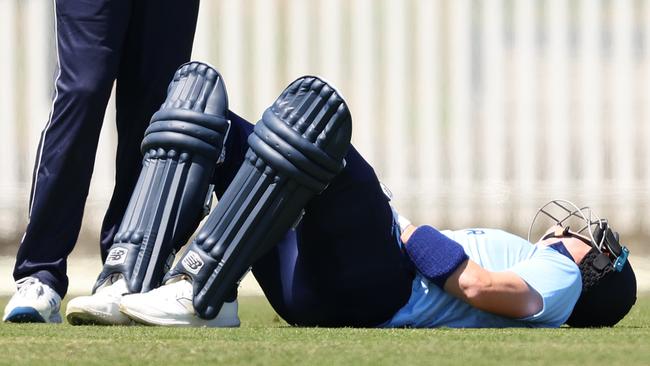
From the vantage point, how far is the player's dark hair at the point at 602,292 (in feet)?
9.37

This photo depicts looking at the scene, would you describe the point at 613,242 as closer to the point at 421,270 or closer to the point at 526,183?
the point at 421,270

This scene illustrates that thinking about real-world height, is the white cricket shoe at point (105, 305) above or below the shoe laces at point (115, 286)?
below

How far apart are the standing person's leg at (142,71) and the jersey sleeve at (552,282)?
3.08 feet

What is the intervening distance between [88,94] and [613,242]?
1139 millimetres

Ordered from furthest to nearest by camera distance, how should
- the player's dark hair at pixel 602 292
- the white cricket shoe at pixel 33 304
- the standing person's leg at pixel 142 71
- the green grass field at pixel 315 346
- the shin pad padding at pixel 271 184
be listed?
the standing person's leg at pixel 142 71
the white cricket shoe at pixel 33 304
the player's dark hair at pixel 602 292
the shin pad padding at pixel 271 184
the green grass field at pixel 315 346

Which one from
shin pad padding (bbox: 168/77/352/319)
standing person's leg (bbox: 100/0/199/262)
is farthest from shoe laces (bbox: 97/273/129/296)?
standing person's leg (bbox: 100/0/199/262)

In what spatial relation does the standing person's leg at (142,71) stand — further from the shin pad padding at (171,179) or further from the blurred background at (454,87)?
the blurred background at (454,87)

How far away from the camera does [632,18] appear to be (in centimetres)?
656

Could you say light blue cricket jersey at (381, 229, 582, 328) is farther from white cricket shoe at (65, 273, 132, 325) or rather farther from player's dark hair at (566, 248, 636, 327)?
white cricket shoe at (65, 273, 132, 325)

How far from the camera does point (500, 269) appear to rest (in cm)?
288

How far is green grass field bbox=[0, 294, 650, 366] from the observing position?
218 cm

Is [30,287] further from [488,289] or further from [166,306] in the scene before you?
[488,289]

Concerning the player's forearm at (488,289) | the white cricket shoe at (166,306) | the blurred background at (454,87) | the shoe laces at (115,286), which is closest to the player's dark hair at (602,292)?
the player's forearm at (488,289)

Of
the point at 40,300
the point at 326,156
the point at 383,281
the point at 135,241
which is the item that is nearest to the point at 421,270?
the point at 383,281
